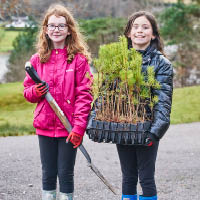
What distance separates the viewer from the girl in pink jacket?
343cm

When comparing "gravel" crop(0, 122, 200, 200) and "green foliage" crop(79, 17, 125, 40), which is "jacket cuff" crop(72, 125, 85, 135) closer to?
"gravel" crop(0, 122, 200, 200)

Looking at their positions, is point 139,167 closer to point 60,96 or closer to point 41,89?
point 60,96

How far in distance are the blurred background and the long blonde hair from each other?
5.51m

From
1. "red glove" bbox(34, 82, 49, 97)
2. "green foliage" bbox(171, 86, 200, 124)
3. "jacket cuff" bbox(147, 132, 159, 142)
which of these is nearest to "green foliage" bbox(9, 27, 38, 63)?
"green foliage" bbox(171, 86, 200, 124)

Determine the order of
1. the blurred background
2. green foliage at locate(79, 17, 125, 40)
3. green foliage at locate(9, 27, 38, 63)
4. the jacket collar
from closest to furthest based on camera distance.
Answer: the jacket collar < the blurred background < green foliage at locate(9, 27, 38, 63) < green foliage at locate(79, 17, 125, 40)

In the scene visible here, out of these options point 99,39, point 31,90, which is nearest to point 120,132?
point 31,90

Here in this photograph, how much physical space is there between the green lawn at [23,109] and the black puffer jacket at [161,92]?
6.08 metres

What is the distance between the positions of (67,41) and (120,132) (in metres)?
1.01

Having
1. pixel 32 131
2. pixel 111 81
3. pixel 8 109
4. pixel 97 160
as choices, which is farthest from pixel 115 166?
pixel 8 109

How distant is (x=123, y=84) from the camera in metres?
3.15

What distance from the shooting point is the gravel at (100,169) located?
4637mm

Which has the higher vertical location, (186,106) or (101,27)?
(101,27)

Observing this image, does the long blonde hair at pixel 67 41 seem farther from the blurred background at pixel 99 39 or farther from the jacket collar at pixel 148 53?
the blurred background at pixel 99 39

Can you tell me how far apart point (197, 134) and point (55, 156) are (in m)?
5.87
